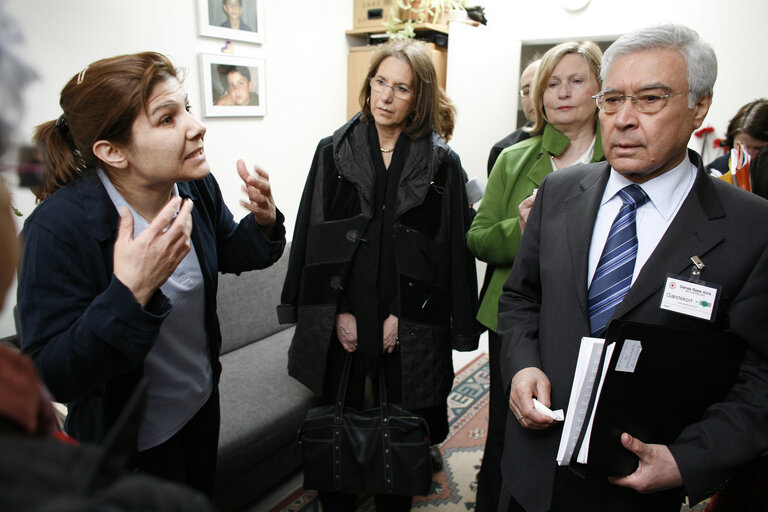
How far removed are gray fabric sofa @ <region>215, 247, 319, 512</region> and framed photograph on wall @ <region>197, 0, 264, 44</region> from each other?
1672 millimetres

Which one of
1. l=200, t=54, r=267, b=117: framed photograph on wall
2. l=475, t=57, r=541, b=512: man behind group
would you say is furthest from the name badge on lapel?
l=200, t=54, r=267, b=117: framed photograph on wall

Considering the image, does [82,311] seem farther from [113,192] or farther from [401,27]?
[401,27]

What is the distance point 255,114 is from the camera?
4.00 m

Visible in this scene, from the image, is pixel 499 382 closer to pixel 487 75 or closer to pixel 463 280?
pixel 463 280

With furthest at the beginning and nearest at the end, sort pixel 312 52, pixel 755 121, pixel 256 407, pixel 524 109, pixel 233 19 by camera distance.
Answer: pixel 312 52 < pixel 233 19 < pixel 524 109 < pixel 755 121 < pixel 256 407

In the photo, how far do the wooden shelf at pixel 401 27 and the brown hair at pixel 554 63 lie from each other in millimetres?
2919

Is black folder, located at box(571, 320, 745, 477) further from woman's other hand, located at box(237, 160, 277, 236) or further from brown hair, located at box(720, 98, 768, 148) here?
brown hair, located at box(720, 98, 768, 148)

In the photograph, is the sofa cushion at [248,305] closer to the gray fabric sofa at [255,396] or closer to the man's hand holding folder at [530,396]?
the gray fabric sofa at [255,396]

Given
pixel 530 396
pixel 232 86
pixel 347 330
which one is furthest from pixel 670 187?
pixel 232 86

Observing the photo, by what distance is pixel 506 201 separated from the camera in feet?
6.62

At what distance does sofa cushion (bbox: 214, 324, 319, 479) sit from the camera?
7.36 ft

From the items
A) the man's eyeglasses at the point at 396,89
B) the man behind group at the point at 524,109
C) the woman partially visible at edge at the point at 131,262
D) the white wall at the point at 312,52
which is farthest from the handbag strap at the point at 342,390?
the white wall at the point at 312,52

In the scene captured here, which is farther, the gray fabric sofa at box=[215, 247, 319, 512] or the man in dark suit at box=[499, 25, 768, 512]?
the gray fabric sofa at box=[215, 247, 319, 512]

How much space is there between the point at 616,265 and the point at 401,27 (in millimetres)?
3999
